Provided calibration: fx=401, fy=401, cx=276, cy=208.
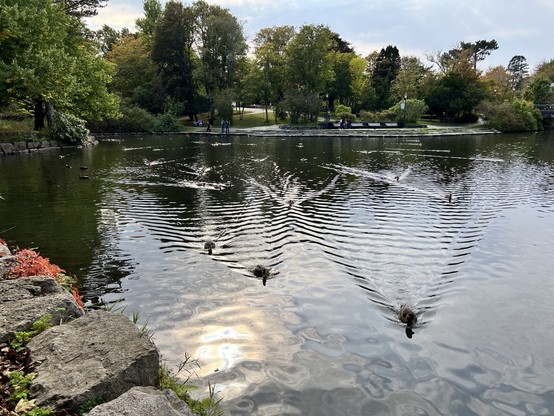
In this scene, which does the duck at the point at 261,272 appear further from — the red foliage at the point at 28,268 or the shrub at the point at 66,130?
the shrub at the point at 66,130

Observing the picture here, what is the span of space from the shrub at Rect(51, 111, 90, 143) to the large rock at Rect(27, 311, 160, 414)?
Result: 129 feet

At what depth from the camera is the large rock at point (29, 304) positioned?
204 inches

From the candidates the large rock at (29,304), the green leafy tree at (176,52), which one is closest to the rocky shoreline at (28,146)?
the large rock at (29,304)

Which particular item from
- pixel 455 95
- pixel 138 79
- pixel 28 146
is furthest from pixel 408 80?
pixel 28 146

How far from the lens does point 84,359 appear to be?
446cm

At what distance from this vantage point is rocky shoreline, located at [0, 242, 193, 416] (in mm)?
3826

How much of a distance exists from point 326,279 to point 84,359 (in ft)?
20.7

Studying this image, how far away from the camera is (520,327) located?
783 centimetres

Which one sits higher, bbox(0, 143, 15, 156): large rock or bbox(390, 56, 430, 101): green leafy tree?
bbox(390, 56, 430, 101): green leafy tree

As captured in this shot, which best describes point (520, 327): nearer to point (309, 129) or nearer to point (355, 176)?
point (355, 176)

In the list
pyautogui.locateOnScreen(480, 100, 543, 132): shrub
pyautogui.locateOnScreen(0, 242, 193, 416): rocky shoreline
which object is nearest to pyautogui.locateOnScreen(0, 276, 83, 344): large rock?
pyautogui.locateOnScreen(0, 242, 193, 416): rocky shoreline

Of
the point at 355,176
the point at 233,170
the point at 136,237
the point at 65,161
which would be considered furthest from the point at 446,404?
the point at 65,161

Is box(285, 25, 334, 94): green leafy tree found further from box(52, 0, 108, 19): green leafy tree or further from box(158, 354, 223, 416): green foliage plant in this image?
box(158, 354, 223, 416): green foliage plant

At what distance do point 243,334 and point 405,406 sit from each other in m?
3.04
